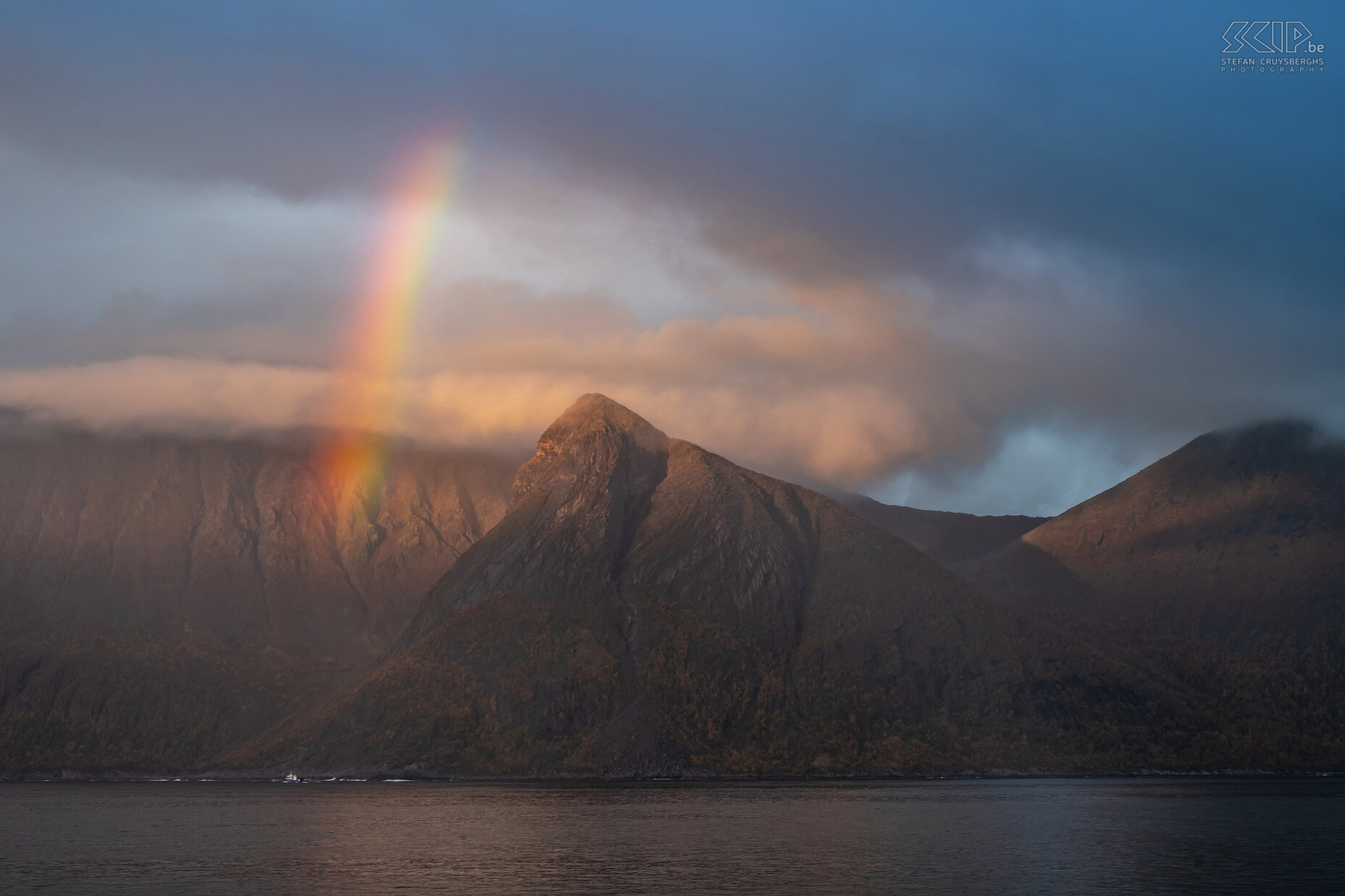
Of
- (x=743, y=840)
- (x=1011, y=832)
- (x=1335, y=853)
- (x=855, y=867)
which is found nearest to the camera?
(x=855, y=867)

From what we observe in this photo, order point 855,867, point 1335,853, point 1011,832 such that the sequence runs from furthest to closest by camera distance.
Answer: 1. point 1011,832
2. point 1335,853
3. point 855,867

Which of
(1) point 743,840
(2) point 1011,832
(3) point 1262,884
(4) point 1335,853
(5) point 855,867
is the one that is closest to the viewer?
(3) point 1262,884

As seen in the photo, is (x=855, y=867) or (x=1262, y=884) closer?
(x=1262, y=884)

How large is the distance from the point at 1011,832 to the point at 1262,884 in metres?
64.0

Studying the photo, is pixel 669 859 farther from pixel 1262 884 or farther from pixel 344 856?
pixel 1262 884

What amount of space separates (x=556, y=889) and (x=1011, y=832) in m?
87.9

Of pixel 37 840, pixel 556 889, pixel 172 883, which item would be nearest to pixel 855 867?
pixel 556 889

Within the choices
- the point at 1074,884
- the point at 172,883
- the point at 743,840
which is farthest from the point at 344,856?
the point at 1074,884

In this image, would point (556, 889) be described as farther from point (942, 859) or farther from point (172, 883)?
point (942, 859)

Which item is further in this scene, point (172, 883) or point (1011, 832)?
point (1011, 832)

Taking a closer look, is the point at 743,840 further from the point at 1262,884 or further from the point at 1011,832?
the point at 1262,884

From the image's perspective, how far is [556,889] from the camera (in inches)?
5044

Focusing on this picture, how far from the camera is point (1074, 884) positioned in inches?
5128

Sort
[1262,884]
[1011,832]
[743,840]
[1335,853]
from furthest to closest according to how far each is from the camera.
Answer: [1011,832] → [743,840] → [1335,853] → [1262,884]
